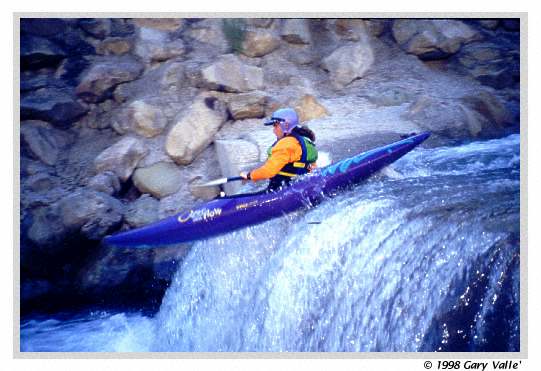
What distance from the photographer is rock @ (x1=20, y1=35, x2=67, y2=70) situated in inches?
102

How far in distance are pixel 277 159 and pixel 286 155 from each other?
46 mm

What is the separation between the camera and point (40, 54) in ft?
9.35

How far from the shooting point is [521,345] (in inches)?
73.2

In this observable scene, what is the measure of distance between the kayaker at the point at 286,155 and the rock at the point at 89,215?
844 millimetres

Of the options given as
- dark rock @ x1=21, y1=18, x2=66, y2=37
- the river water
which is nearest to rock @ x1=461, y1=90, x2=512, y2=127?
the river water

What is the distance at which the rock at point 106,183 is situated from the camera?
8.83 ft

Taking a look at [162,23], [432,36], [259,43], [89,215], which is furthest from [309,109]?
[89,215]

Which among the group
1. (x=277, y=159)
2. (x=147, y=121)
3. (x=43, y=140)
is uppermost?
(x=147, y=121)

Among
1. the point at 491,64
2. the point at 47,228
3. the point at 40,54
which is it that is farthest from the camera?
the point at 40,54

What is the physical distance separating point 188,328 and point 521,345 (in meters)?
1.46

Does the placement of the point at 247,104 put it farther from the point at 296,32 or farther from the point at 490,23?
the point at 490,23

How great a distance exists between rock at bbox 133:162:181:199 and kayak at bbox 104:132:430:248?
421 millimetres

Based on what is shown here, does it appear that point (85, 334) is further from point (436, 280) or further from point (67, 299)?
point (436, 280)

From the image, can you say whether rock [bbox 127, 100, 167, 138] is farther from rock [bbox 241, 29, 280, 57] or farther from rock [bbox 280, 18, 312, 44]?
rock [bbox 280, 18, 312, 44]
